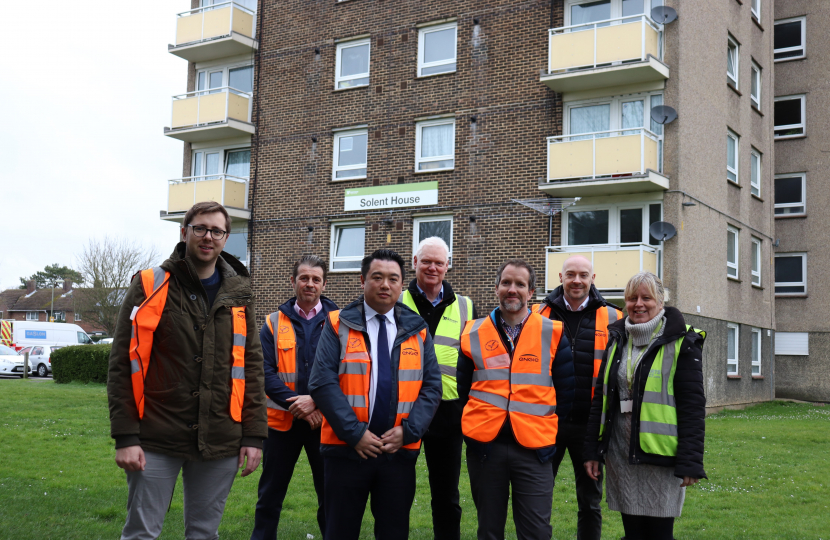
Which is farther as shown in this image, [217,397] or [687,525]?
[687,525]

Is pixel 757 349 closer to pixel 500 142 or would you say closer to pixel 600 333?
pixel 500 142

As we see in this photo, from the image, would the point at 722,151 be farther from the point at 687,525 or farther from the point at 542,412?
the point at 542,412

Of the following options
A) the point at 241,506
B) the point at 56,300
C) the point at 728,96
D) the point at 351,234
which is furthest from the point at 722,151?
the point at 56,300

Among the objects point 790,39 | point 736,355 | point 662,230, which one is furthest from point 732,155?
point 790,39

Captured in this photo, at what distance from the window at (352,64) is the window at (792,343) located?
16.3 m

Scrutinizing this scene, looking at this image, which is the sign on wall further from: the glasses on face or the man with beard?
the glasses on face

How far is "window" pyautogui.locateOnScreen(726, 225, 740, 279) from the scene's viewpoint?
2140 centimetres

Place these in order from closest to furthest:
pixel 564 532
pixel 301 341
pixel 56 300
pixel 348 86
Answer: pixel 301 341, pixel 564 532, pixel 348 86, pixel 56 300

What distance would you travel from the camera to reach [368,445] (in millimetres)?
4281

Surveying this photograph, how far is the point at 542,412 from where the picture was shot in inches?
187

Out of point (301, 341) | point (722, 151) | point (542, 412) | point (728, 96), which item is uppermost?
point (728, 96)

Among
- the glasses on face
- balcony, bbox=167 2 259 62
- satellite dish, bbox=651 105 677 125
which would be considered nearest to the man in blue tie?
the glasses on face

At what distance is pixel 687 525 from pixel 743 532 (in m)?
0.50

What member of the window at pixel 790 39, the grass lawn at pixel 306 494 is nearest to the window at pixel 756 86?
the window at pixel 790 39
